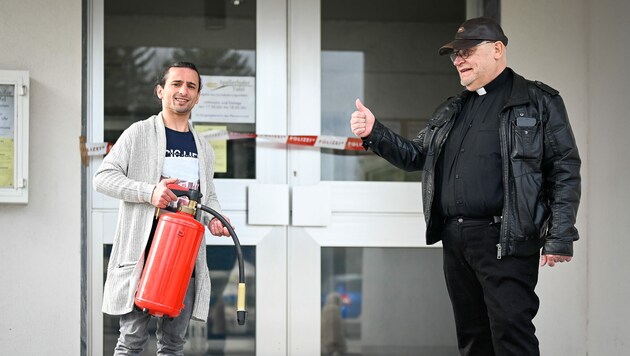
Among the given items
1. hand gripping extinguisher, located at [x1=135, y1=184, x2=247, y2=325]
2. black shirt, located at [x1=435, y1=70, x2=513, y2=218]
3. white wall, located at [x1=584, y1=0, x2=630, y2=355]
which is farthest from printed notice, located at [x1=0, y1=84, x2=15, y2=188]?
white wall, located at [x1=584, y1=0, x2=630, y2=355]

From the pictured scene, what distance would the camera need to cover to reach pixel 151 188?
3.73 m

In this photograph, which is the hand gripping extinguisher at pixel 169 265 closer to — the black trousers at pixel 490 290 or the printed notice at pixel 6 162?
the black trousers at pixel 490 290

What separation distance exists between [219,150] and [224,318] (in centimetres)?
105

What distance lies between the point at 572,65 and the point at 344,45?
141 centimetres

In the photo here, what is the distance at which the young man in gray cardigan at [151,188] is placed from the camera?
3.79m

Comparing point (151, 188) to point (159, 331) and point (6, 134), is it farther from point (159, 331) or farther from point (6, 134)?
point (6, 134)

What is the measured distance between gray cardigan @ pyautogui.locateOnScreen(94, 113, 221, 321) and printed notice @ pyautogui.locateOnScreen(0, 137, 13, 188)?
4.20ft

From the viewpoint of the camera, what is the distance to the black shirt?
3.75 metres

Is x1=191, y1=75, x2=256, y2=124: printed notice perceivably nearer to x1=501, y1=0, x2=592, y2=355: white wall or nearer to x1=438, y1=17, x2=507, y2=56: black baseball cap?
x1=501, y1=0, x2=592, y2=355: white wall

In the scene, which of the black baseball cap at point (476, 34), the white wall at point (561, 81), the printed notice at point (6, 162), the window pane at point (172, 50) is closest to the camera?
the black baseball cap at point (476, 34)

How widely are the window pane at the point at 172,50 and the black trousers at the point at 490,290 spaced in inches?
72.3

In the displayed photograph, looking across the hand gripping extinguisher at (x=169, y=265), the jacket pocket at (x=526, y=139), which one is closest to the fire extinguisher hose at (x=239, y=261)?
the hand gripping extinguisher at (x=169, y=265)

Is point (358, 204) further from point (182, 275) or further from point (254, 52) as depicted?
point (182, 275)

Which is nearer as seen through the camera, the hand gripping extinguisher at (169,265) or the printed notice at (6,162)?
the hand gripping extinguisher at (169,265)
